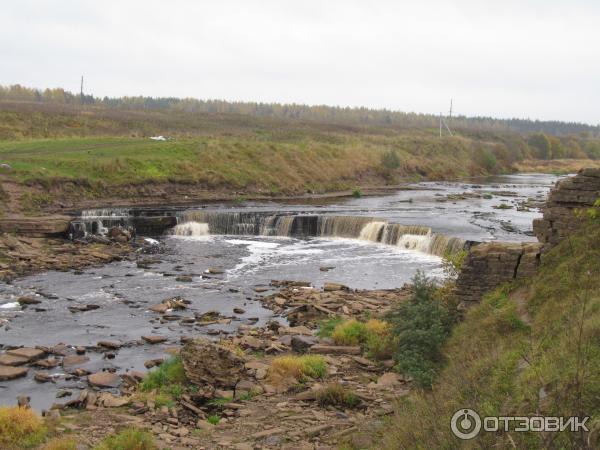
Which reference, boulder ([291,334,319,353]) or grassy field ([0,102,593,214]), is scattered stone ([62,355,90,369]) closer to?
boulder ([291,334,319,353])

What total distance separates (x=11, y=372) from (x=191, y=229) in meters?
21.4

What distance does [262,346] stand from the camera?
15.6m

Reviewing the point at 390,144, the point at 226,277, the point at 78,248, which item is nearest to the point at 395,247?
the point at 226,277

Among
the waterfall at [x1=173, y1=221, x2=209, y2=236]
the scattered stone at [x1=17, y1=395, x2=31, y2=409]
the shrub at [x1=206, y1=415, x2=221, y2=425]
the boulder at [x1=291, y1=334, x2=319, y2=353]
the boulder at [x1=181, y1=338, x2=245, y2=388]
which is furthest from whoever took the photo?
the waterfall at [x1=173, y1=221, x2=209, y2=236]

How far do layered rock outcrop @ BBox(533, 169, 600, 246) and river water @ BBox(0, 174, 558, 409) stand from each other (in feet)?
29.8

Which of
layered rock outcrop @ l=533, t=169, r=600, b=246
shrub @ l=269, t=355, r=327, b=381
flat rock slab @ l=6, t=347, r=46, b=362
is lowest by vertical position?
flat rock slab @ l=6, t=347, r=46, b=362

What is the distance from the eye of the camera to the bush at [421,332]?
1174cm

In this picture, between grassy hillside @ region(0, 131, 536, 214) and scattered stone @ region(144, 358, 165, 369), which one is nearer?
scattered stone @ region(144, 358, 165, 369)

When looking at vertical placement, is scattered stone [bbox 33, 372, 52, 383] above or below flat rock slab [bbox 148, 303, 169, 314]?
below

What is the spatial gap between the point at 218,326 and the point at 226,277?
7032 mm

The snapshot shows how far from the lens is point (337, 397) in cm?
1153

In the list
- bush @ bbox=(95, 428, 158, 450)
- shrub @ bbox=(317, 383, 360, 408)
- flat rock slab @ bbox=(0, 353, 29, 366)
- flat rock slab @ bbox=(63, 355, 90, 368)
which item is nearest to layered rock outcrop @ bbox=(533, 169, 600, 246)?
shrub @ bbox=(317, 383, 360, 408)

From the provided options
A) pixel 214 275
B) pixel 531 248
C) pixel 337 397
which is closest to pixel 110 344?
pixel 337 397

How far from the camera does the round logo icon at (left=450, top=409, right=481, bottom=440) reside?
674 cm
